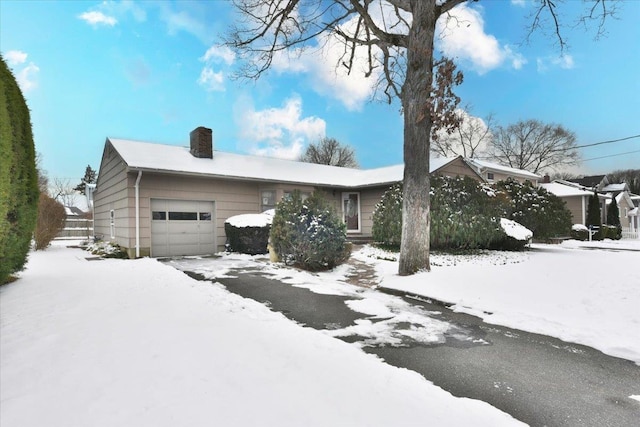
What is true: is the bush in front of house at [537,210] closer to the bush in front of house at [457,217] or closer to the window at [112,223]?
the bush in front of house at [457,217]

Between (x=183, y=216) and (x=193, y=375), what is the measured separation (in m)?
10.6

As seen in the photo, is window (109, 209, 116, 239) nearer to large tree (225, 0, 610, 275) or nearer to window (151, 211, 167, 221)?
window (151, 211, 167, 221)

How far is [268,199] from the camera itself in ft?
46.4

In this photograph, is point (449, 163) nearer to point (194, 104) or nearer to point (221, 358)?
point (194, 104)

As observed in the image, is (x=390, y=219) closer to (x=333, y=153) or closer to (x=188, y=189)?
(x=188, y=189)

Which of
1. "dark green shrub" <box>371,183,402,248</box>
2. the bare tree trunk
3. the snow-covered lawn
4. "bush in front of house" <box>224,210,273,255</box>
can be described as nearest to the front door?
"dark green shrub" <box>371,183,402,248</box>

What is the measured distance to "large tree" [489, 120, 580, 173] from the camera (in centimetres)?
3591

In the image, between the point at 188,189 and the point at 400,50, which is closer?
the point at 400,50

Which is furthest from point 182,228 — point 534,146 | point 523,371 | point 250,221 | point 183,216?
point 534,146

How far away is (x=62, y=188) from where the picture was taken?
4225cm

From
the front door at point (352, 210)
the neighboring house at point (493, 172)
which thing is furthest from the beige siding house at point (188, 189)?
the neighboring house at point (493, 172)

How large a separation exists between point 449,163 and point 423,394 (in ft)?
46.9

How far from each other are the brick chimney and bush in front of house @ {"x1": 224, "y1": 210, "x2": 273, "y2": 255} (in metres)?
3.83

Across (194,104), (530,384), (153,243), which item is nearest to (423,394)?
(530,384)
